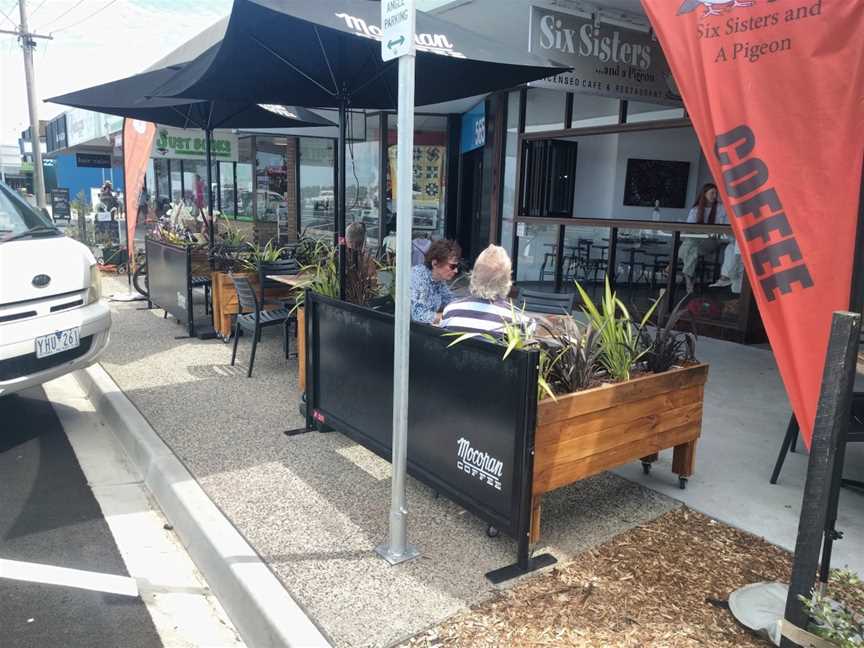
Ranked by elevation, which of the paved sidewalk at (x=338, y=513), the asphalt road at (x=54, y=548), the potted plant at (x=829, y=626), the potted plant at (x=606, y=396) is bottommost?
the asphalt road at (x=54, y=548)

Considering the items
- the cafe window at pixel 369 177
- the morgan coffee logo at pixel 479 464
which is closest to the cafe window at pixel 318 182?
the cafe window at pixel 369 177

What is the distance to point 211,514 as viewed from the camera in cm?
362

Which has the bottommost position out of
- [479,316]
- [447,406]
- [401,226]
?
[447,406]

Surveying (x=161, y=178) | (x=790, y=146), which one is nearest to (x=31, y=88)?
(x=161, y=178)

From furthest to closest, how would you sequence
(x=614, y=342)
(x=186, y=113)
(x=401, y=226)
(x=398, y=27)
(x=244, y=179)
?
(x=244, y=179) < (x=186, y=113) < (x=614, y=342) < (x=401, y=226) < (x=398, y=27)

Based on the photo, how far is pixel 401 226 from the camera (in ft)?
9.33

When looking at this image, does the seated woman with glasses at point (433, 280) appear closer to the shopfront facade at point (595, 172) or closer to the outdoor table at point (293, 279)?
the outdoor table at point (293, 279)

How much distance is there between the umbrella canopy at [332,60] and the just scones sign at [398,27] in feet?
2.02

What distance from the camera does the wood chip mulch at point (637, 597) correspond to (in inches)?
104

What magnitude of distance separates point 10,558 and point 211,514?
0.99 metres

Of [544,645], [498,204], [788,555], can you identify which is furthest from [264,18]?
[498,204]

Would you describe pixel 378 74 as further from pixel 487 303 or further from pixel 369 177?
pixel 369 177

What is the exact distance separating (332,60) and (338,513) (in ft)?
9.62

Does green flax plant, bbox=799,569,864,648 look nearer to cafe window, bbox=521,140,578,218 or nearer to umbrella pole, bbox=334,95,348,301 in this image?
umbrella pole, bbox=334,95,348,301
